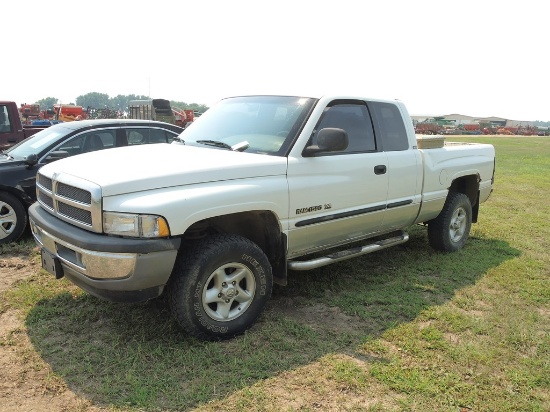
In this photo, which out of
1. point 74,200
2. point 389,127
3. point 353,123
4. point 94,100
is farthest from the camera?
point 94,100

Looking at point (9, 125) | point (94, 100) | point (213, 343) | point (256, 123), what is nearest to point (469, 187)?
point (256, 123)

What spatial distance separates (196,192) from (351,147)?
178 cm

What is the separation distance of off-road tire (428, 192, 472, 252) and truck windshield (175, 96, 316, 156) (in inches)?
101

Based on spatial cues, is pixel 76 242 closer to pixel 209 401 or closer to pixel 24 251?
pixel 209 401

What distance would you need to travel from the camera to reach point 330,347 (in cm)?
353

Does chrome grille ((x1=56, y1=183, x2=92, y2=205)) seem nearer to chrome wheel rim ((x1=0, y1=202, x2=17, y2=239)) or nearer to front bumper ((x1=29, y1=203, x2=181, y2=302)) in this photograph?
front bumper ((x1=29, y1=203, x2=181, y2=302))

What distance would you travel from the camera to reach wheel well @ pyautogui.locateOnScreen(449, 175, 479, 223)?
6.10 metres

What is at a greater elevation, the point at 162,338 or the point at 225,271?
the point at 225,271

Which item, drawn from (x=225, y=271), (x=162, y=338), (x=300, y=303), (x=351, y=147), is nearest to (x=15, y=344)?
(x=162, y=338)

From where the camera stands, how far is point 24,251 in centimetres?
559

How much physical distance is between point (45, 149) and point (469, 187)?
222 inches

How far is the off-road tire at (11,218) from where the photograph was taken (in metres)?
5.80

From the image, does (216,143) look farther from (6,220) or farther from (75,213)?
(6,220)

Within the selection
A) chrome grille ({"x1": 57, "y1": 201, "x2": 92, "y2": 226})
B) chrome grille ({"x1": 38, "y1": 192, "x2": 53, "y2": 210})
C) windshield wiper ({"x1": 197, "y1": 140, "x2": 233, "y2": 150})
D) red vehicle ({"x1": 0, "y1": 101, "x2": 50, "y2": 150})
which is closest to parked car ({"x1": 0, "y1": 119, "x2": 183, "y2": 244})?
red vehicle ({"x1": 0, "y1": 101, "x2": 50, "y2": 150})
